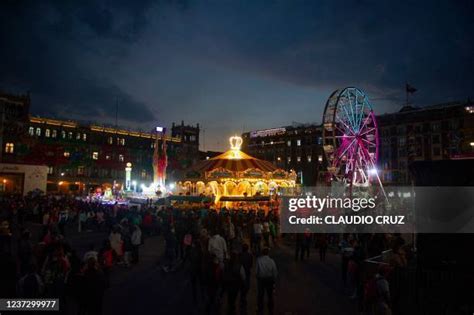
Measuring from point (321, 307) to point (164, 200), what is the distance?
22.7 metres

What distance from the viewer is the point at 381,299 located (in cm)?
666

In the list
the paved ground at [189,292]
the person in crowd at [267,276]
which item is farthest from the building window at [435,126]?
the person in crowd at [267,276]

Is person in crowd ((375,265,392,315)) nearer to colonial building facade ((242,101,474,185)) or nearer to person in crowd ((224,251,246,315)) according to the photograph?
person in crowd ((224,251,246,315))

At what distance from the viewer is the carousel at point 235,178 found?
35.6 meters

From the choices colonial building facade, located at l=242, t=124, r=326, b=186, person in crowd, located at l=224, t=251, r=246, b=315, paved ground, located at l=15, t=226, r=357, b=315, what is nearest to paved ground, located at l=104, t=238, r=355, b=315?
paved ground, located at l=15, t=226, r=357, b=315

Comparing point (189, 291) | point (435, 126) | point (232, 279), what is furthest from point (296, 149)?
point (232, 279)

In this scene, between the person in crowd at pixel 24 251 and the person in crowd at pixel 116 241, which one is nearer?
the person in crowd at pixel 24 251

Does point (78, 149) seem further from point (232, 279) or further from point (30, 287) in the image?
point (232, 279)

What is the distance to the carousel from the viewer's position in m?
35.6

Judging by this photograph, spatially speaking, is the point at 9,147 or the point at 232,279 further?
the point at 9,147

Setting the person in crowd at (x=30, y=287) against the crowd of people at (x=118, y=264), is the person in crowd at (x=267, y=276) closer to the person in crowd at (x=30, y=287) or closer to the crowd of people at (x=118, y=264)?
the crowd of people at (x=118, y=264)

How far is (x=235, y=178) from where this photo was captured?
35688 millimetres

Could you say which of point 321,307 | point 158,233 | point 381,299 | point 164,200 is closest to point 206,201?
point 164,200

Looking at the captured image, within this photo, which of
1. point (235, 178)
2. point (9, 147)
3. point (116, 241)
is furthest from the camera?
point (9, 147)
